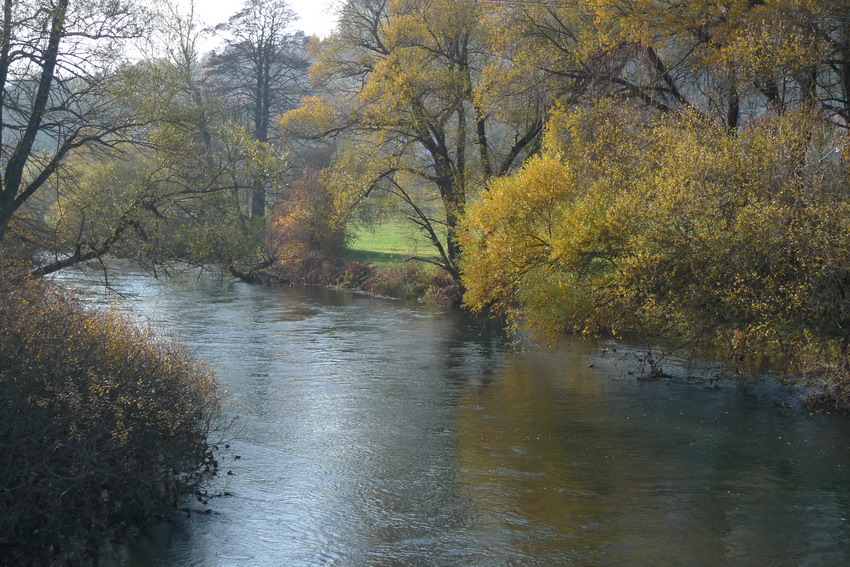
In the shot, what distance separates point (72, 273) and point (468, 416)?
2400 cm

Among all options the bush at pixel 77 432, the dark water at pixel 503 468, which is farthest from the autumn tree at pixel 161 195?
the bush at pixel 77 432

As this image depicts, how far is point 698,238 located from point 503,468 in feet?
21.2

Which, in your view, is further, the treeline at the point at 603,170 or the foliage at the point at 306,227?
the foliage at the point at 306,227

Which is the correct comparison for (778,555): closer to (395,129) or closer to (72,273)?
(395,129)

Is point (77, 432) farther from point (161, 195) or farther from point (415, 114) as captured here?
point (415, 114)

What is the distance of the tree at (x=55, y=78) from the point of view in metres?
17.5

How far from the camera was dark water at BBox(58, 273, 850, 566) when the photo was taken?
1074cm

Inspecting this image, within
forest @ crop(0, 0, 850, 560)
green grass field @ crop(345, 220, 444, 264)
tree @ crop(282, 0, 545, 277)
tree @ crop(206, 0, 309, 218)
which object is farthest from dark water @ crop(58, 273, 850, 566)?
tree @ crop(206, 0, 309, 218)

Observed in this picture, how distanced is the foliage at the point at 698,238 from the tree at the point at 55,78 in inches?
397

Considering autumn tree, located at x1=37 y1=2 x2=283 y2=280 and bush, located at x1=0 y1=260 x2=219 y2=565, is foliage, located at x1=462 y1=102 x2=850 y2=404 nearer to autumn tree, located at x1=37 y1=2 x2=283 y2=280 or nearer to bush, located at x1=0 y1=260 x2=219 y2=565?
autumn tree, located at x1=37 y1=2 x2=283 y2=280

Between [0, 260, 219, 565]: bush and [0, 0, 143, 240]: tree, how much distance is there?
681cm

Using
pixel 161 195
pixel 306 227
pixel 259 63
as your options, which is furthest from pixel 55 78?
pixel 259 63

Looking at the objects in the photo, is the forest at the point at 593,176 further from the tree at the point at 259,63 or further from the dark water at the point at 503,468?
the tree at the point at 259,63

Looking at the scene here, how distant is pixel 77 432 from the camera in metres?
9.44
